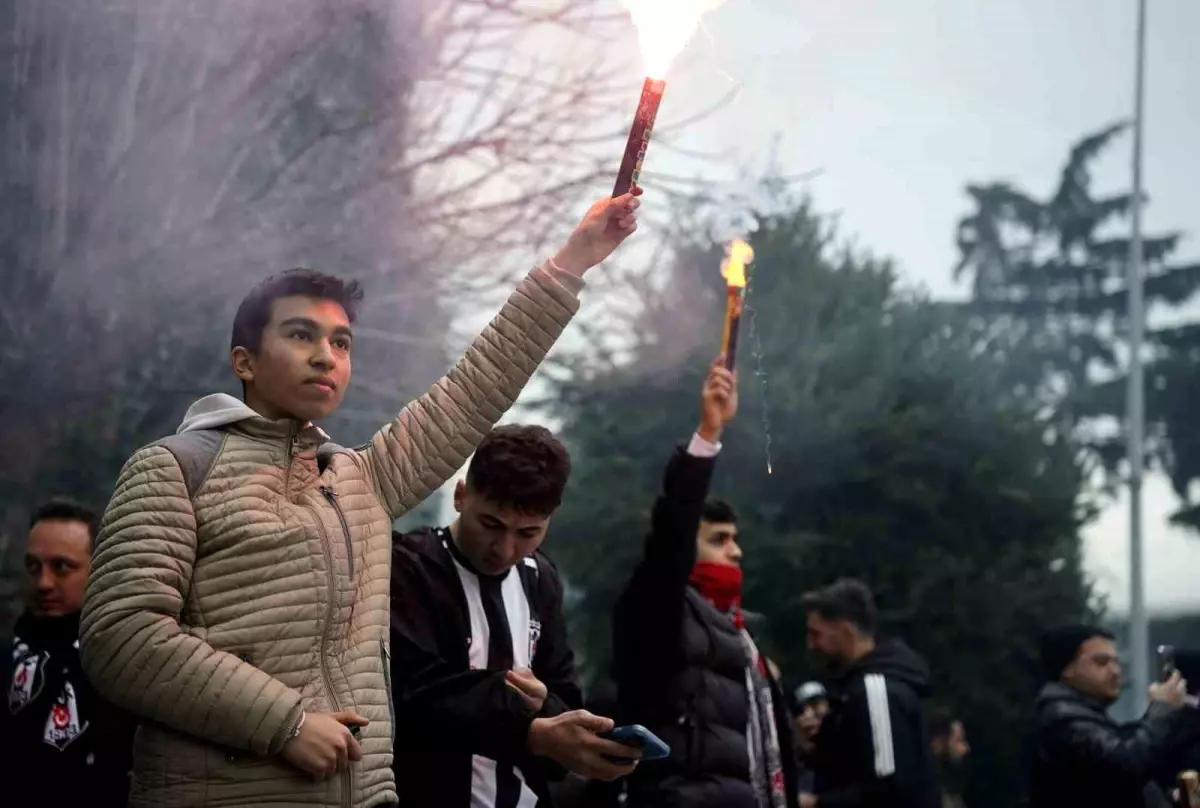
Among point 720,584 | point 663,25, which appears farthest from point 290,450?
point 720,584

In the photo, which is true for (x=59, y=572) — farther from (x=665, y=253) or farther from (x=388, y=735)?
(x=665, y=253)

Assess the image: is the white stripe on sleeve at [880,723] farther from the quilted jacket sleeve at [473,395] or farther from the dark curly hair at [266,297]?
the dark curly hair at [266,297]

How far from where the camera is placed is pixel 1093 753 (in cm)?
467

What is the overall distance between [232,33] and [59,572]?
139 inches

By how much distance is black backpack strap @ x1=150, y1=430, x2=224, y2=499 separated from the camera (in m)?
2.00

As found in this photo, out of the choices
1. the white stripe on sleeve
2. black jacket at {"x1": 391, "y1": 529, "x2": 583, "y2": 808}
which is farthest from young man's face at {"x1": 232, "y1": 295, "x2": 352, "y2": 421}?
the white stripe on sleeve

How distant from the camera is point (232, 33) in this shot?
20.4 feet

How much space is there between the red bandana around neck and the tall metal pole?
8.49m

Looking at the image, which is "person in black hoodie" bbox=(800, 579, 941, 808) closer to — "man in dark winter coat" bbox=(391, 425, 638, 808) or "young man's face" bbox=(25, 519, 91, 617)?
"man in dark winter coat" bbox=(391, 425, 638, 808)

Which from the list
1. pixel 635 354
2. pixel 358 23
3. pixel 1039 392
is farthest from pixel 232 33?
pixel 1039 392

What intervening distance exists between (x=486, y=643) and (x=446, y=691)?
0.23 metres

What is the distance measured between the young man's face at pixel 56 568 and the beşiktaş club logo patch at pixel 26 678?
135mm

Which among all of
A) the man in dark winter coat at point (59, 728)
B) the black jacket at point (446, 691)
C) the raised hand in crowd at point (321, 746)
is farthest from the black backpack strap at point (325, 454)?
the man in dark winter coat at point (59, 728)

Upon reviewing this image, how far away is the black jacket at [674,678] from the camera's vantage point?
3652 mm
